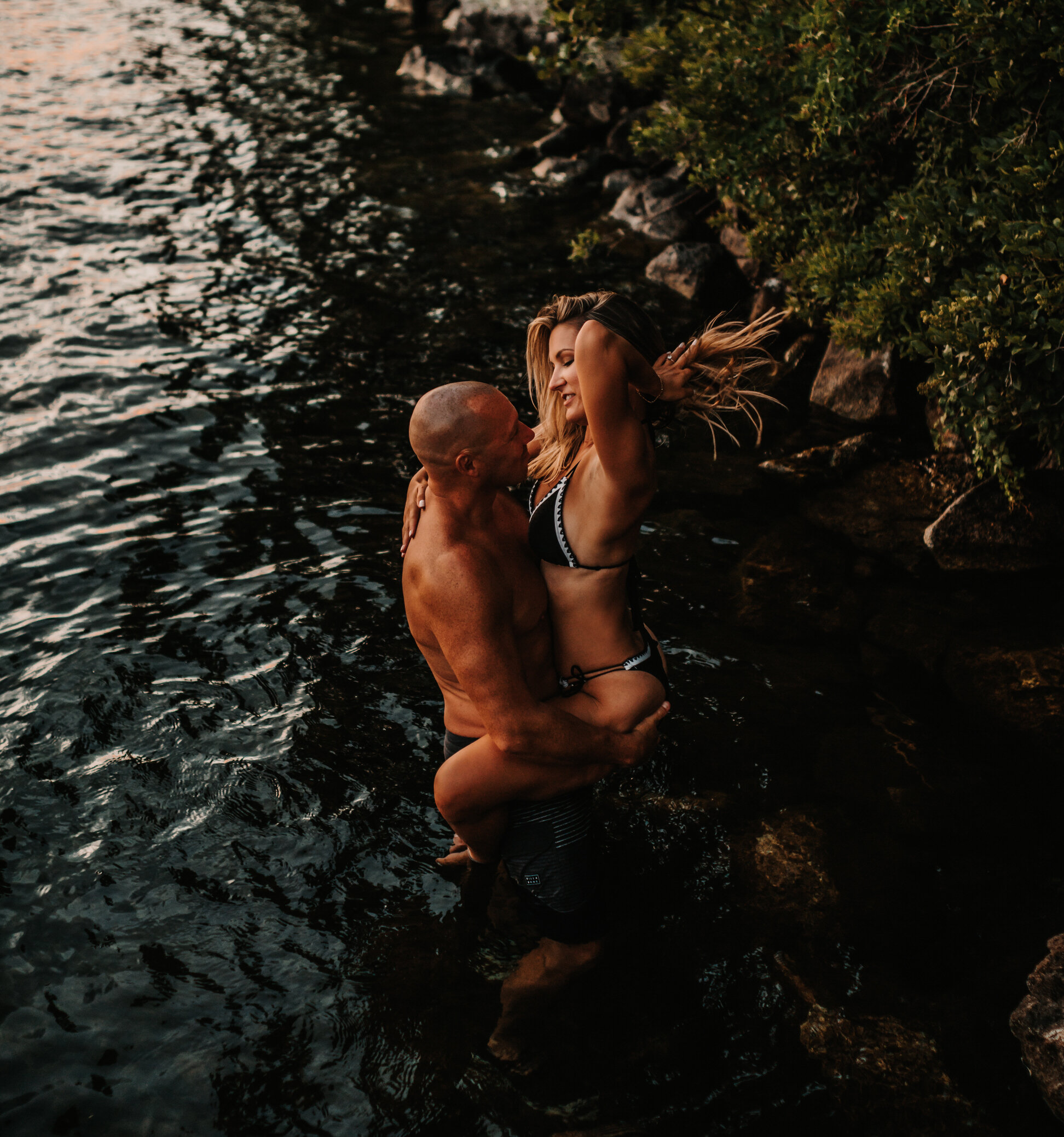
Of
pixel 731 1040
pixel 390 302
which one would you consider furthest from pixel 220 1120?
pixel 390 302

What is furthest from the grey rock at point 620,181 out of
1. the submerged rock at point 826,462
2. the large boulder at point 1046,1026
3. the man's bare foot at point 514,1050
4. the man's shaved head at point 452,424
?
the man's bare foot at point 514,1050

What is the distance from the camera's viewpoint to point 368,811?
18.2 feet

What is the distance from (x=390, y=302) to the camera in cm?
1245

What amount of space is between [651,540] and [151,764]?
14.2 feet

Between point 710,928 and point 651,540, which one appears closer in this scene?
point 710,928

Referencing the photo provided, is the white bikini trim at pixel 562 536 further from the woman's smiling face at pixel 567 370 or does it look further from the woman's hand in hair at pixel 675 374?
the woman's hand in hair at pixel 675 374

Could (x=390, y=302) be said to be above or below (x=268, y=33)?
below

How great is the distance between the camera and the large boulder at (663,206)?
556 inches

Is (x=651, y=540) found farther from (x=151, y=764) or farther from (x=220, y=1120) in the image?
(x=220, y=1120)

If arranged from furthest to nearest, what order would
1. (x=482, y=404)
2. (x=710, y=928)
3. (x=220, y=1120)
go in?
(x=710, y=928)
(x=220, y=1120)
(x=482, y=404)

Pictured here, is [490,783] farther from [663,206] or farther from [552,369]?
[663,206]

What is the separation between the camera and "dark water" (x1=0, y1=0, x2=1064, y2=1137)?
4.19 meters

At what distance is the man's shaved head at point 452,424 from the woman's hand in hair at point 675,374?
0.85m

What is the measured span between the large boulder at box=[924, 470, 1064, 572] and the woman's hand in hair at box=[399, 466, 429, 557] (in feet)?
16.1
